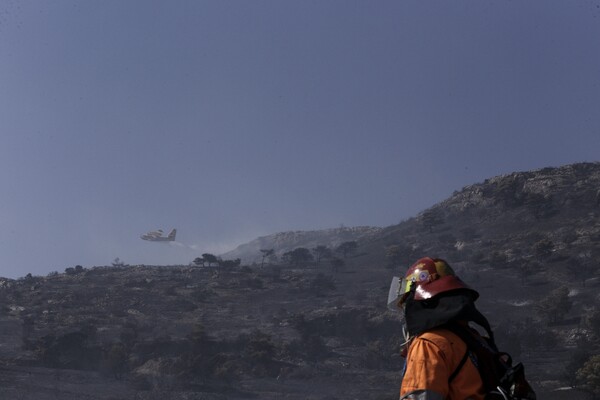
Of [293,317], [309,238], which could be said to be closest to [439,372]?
[293,317]

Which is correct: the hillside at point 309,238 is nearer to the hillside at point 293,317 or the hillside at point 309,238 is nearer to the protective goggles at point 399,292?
the hillside at point 293,317

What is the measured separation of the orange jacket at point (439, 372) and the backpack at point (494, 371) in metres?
0.04

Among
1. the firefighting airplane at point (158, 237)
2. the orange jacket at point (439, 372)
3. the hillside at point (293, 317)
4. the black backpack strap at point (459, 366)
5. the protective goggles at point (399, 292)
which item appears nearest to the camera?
the orange jacket at point (439, 372)

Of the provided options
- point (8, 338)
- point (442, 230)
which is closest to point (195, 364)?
point (8, 338)

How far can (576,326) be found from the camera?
4466 centimetres

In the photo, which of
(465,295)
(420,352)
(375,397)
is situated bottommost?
(375,397)

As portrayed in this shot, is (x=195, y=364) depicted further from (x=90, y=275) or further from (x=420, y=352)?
(x=420, y=352)

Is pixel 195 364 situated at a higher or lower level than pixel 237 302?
lower

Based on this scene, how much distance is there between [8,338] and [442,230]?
49934mm

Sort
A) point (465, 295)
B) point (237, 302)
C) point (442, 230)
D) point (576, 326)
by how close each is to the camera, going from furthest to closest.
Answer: point (442, 230) < point (237, 302) < point (576, 326) < point (465, 295)

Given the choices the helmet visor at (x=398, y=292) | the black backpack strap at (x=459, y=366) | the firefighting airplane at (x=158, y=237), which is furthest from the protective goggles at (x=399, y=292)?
the firefighting airplane at (x=158, y=237)

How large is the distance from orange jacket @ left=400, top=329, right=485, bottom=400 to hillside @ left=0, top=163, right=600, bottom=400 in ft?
Result: 101

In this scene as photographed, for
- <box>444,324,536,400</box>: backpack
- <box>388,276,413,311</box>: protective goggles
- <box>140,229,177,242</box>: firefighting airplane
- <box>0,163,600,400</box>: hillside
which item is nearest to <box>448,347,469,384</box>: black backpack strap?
<box>444,324,536,400</box>: backpack

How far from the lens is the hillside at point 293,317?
3803cm
